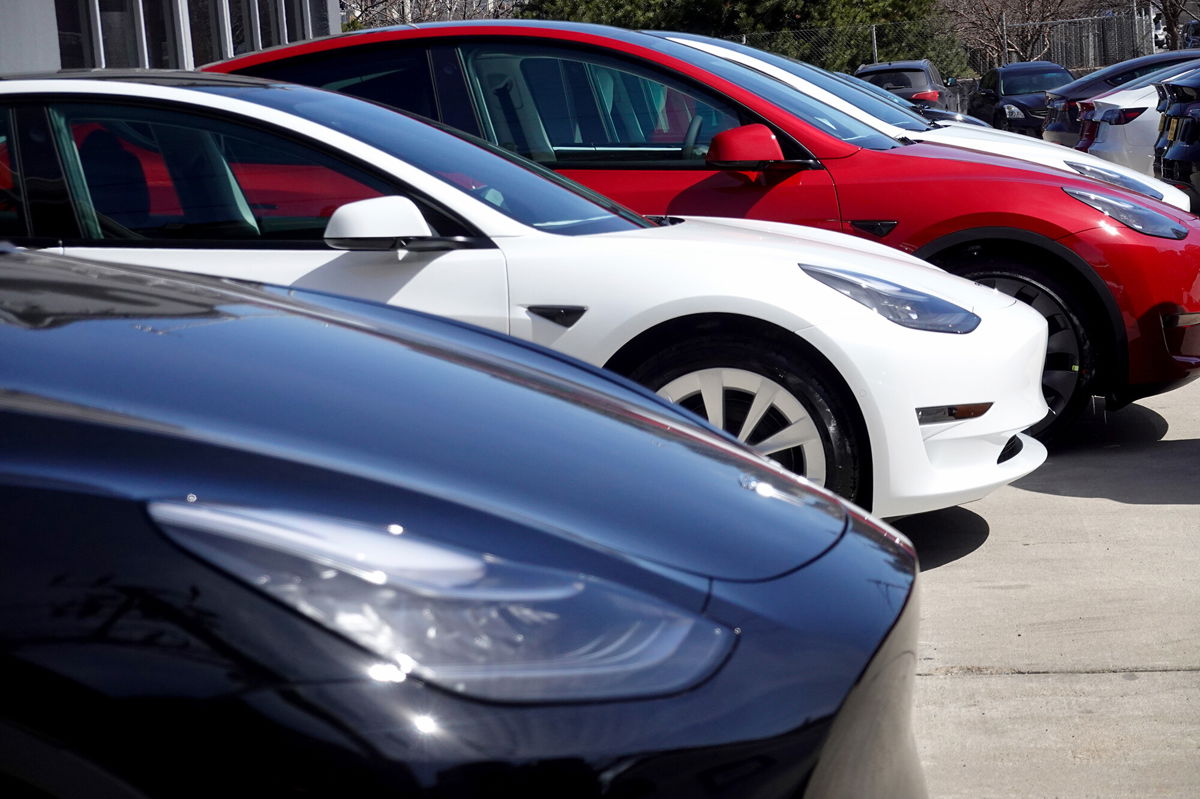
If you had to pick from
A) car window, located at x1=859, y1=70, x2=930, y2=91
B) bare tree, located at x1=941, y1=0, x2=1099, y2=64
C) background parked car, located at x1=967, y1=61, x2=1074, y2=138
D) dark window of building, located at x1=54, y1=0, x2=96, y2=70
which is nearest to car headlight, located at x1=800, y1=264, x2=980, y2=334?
dark window of building, located at x1=54, y1=0, x2=96, y2=70

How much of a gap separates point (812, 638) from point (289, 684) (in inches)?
21.8

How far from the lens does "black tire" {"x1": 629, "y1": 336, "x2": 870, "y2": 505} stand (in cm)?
377

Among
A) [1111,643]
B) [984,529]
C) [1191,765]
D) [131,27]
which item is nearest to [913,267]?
[984,529]

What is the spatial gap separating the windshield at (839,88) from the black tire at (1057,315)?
1719 millimetres

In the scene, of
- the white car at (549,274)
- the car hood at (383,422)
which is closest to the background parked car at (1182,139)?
the white car at (549,274)

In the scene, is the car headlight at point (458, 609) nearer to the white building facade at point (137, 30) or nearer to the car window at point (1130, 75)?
the white building facade at point (137, 30)

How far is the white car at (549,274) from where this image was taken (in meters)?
3.73

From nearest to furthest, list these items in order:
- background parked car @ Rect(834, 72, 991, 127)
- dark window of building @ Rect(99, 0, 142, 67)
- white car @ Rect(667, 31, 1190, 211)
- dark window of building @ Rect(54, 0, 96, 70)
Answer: white car @ Rect(667, 31, 1190, 211)
background parked car @ Rect(834, 72, 991, 127)
dark window of building @ Rect(54, 0, 96, 70)
dark window of building @ Rect(99, 0, 142, 67)

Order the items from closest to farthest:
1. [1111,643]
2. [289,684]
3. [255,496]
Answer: [289,684] < [255,496] < [1111,643]

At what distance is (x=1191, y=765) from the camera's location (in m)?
2.77

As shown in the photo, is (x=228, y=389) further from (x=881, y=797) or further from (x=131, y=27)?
(x=131, y=27)

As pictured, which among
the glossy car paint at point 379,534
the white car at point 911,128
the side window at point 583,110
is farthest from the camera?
the white car at point 911,128

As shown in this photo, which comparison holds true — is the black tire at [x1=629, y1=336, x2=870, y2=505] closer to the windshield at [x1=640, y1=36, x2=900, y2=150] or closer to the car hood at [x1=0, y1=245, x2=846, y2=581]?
the car hood at [x1=0, y1=245, x2=846, y2=581]

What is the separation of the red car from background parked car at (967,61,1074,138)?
52.5ft
